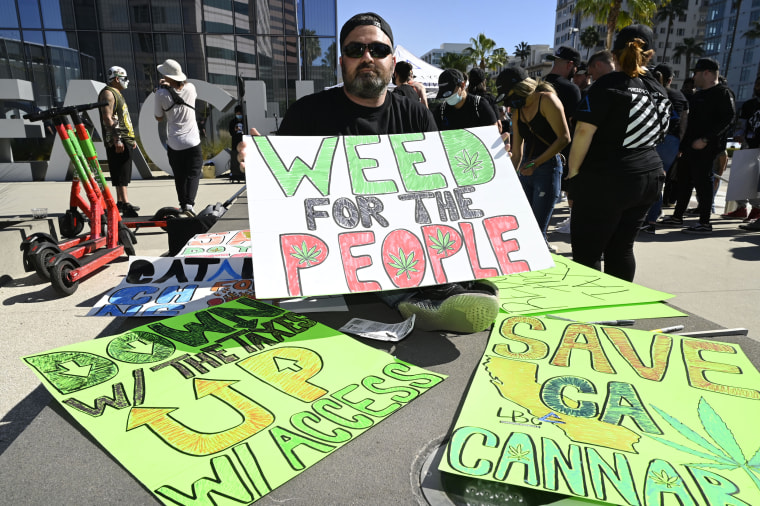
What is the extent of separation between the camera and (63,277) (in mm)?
3291

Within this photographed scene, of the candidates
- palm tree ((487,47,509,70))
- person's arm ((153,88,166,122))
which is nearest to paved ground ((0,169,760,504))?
person's arm ((153,88,166,122))

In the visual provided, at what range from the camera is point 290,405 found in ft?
4.63

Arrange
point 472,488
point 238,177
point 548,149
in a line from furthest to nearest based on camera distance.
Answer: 1. point 238,177
2. point 548,149
3. point 472,488

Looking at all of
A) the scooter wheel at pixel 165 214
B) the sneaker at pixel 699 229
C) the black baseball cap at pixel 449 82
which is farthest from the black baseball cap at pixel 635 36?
the scooter wheel at pixel 165 214

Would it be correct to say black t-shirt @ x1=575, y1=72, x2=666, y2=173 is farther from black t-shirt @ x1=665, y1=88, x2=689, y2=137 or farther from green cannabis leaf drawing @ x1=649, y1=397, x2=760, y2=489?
black t-shirt @ x1=665, y1=88, x2=689, y2=137

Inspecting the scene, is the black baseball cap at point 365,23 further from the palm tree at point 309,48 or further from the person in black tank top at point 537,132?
the palm tree at point 309,48

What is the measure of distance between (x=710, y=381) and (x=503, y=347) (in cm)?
68

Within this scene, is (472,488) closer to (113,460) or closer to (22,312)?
(113,460)

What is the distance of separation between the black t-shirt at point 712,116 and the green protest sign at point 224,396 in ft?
17.9

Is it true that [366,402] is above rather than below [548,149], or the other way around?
below

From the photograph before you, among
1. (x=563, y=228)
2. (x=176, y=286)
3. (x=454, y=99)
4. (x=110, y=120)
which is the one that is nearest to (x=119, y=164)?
(x=110, y=120)

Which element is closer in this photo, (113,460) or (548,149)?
(113,460)

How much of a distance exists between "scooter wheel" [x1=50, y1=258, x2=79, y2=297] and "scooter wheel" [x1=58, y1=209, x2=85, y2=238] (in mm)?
1842

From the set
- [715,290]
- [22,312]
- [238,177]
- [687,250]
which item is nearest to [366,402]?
[22,312]
